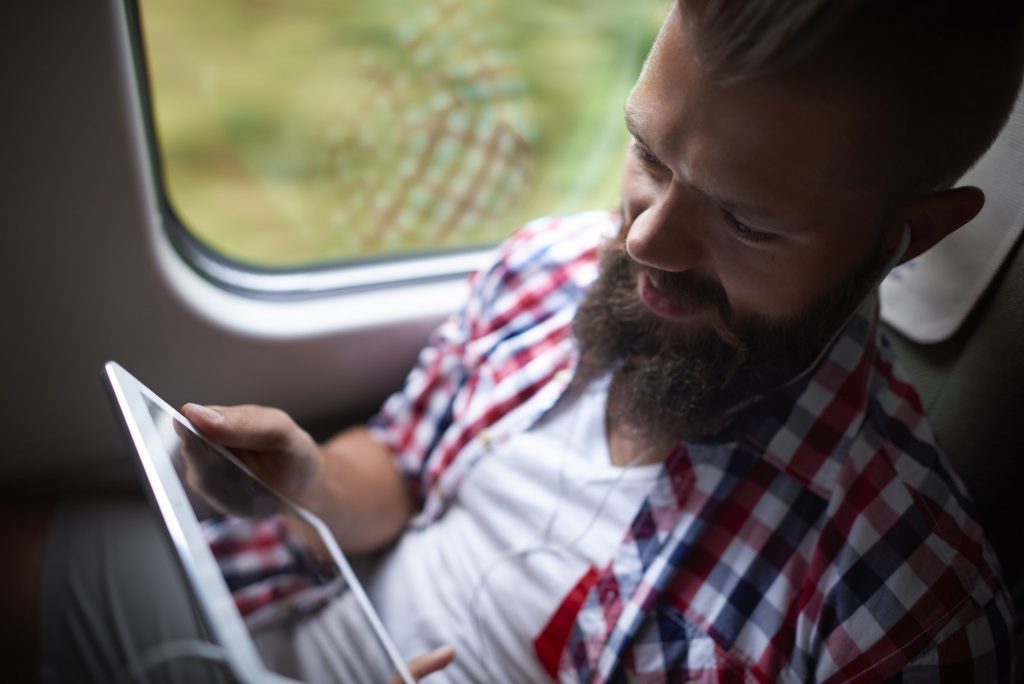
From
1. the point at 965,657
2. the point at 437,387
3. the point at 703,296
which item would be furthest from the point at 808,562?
the point at 437,387

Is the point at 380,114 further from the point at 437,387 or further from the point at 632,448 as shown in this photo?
the point at 632,448

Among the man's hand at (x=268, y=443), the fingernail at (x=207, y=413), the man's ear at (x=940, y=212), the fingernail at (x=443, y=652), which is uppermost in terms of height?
the man's ear at (x=940, y=212)

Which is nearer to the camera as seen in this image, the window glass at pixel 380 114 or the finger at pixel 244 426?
the finger at pixel 244 426

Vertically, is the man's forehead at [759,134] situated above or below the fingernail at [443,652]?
above

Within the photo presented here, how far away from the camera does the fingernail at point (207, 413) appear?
720 millimetres

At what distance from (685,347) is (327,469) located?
1.49 feet

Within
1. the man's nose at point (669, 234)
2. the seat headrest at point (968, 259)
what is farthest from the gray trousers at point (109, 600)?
the seat headrest at point (968, 259)

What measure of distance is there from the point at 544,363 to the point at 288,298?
0.46m

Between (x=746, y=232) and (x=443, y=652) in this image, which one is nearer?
(x=746, y=232)

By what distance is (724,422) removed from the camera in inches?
32.1

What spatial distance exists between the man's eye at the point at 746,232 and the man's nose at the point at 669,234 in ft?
0.09

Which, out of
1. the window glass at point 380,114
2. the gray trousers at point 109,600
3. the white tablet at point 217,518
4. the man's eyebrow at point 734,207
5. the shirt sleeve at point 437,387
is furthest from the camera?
the window glass at point 380,114

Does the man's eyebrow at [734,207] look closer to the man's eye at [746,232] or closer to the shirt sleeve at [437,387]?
the man's eye at [746,232]

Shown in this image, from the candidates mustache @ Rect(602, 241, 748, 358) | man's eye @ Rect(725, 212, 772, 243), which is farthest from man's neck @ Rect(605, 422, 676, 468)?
man's eye @ Rect(725, 212, 772, 243)
